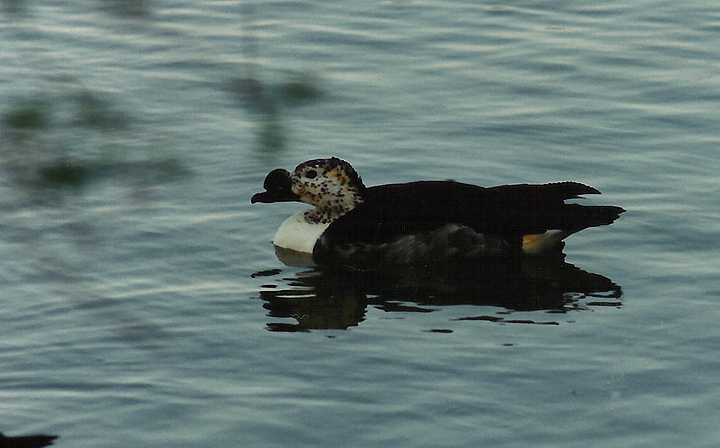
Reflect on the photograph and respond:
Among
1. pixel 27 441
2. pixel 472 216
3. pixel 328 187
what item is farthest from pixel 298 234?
pixel 27 441

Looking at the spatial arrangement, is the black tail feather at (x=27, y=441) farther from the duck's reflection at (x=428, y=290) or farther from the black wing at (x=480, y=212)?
the black wing at (x=480, y=212)

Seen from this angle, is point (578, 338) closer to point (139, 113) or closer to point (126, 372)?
point (126, 372)

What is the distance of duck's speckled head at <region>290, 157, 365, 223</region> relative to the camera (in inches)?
432

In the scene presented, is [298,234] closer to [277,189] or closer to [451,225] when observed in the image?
[277,189]

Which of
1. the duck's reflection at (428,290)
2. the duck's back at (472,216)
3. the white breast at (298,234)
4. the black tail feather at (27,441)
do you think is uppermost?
A: the duck's back at (472,216)

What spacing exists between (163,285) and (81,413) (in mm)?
2375

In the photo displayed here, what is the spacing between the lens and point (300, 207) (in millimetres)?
11953

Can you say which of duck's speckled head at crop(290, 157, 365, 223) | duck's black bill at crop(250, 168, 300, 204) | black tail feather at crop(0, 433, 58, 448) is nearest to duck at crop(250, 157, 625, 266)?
duck's speckled head at crop(290, 157, 365, 223)

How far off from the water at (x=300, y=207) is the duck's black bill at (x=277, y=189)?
0.30 m

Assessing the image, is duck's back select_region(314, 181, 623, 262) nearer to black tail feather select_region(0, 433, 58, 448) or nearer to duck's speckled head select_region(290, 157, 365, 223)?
duck's speckled head select_region(290, 157, 365, 223)

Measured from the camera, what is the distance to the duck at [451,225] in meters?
10.4

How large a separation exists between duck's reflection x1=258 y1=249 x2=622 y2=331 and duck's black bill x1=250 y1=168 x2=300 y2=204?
572 mm

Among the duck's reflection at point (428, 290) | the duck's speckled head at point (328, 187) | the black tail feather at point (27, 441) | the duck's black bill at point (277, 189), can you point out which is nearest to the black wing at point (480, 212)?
the duck's reflection at point (428, 290)

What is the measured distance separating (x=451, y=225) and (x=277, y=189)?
158 cm
